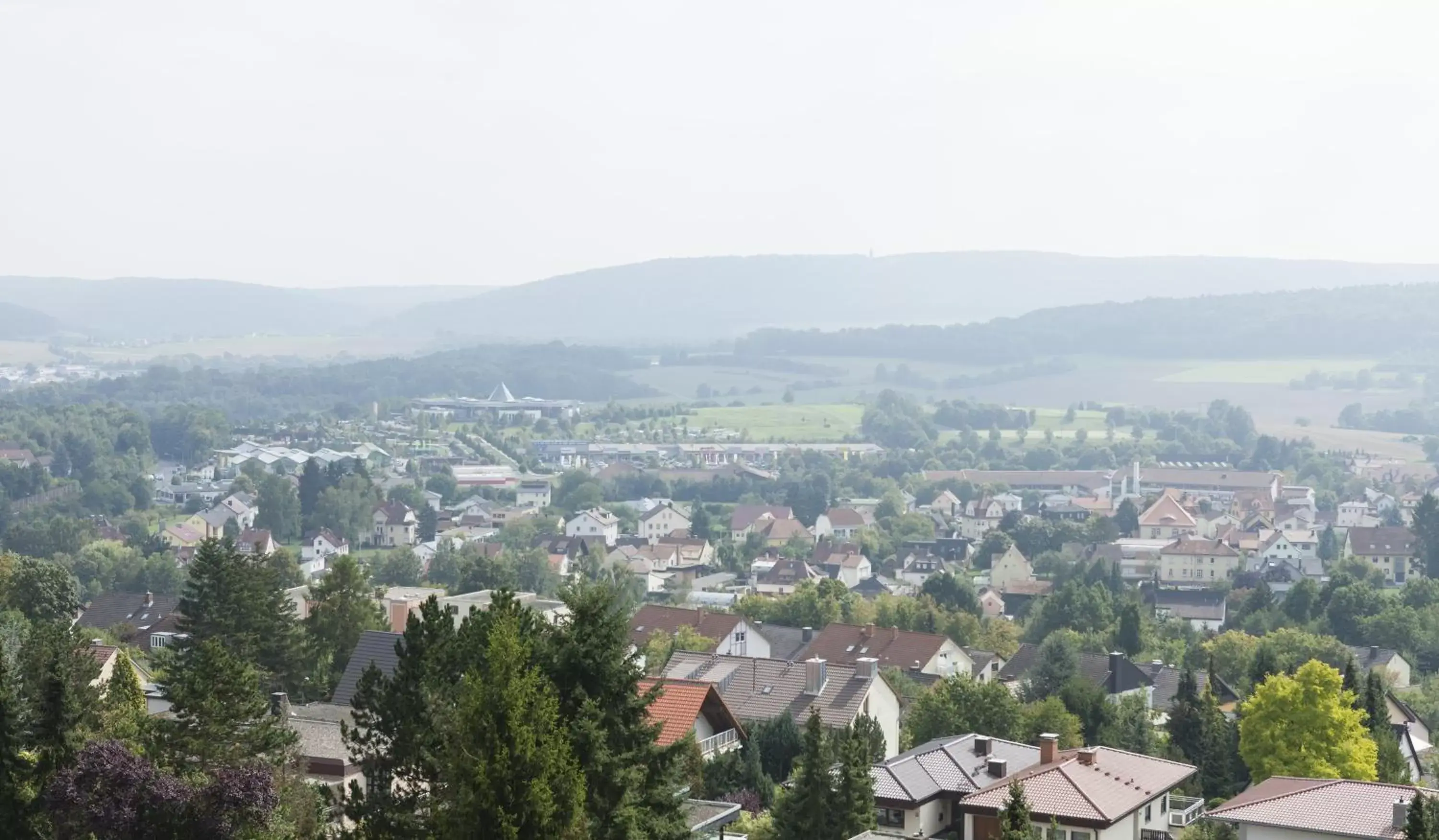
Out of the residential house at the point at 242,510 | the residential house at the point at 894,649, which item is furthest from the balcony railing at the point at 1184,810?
the residential house at the point at 242,510

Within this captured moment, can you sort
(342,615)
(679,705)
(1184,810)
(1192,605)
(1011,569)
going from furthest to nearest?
(1011,569) → (1192,605) → (342,615) → (1184,810) → (679,705)

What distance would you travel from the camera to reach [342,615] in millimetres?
39938

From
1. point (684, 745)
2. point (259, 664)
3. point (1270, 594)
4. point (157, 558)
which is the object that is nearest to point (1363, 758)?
point (684, 745)

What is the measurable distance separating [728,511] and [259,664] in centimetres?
8459

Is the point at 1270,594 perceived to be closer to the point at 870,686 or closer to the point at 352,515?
the point at 870,686


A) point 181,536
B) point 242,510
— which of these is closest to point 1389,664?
point 181,536

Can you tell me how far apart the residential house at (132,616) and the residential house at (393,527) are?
41118 mm

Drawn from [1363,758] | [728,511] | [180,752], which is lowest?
[728,511]

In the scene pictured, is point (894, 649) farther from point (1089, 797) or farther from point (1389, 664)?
point (1089, 797)

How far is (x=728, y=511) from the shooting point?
390ft

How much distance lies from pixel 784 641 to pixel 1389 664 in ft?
53.0

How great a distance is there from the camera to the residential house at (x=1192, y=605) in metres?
71.0

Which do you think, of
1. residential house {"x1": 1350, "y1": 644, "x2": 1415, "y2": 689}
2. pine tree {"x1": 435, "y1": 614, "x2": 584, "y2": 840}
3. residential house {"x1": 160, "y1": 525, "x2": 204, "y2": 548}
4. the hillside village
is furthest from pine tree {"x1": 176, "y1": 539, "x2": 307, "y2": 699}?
residential house {"x1": 160, "y1": 525, "x2": 204, "y2": 548}

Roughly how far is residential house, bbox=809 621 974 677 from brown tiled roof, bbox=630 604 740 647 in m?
2.44
